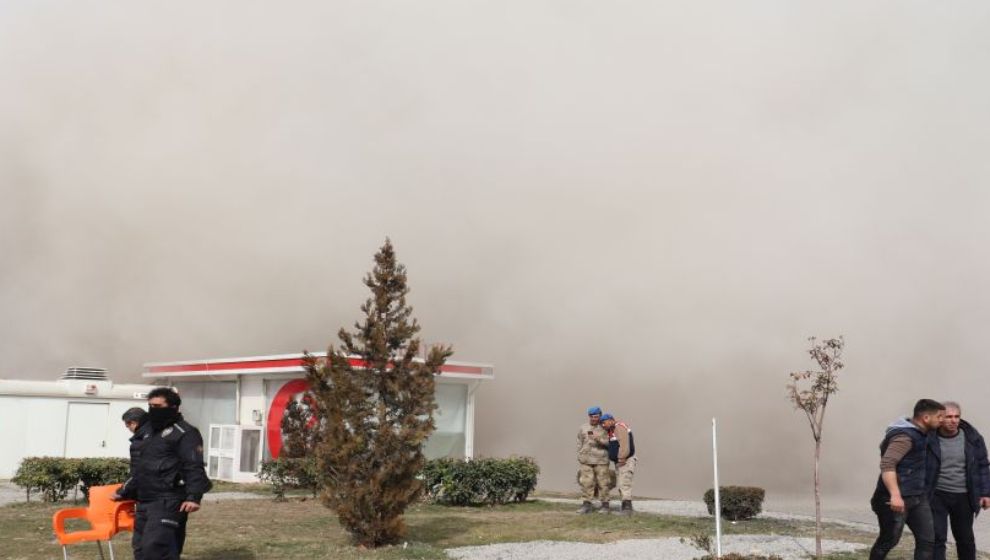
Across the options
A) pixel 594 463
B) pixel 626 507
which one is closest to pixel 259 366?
pixel 594 463

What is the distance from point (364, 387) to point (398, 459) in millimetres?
862

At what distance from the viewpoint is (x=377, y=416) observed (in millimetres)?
10094

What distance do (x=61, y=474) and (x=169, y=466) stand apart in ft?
32.0

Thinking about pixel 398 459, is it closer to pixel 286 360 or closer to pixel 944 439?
pixel 944 439

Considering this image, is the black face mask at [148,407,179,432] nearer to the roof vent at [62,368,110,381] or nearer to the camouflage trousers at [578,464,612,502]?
the camouflage trousers at [578,464,612,502]

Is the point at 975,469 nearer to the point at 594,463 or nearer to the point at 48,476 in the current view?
the point at 594,463

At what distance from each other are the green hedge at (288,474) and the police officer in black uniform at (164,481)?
9.11 metres

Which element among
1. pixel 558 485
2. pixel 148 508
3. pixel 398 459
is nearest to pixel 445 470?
pixel 398 459

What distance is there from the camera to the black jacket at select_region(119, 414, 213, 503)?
6906mm

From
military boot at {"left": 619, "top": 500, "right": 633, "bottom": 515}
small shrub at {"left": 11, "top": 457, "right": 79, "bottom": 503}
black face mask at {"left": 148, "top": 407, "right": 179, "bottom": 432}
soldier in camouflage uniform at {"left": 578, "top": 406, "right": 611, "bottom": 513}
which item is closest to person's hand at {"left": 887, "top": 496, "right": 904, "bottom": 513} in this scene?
black face mask at {"left": 148, "top": 407, "right": 179, "bottom": 432}

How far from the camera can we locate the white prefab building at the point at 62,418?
2117 centimetres

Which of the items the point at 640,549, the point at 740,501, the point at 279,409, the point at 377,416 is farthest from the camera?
the point at 279,409

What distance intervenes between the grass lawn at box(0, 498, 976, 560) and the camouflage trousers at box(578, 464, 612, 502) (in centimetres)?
44

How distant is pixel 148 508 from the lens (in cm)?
693
